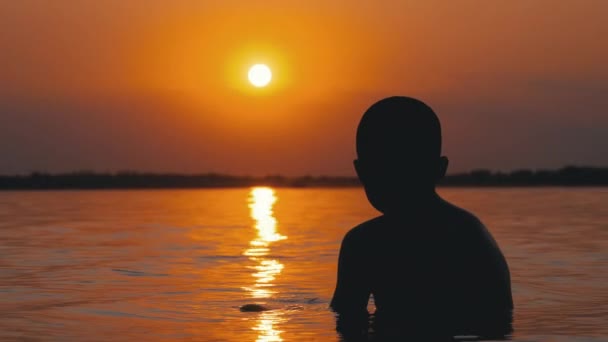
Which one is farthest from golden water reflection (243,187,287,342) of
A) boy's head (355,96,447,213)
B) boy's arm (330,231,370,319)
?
boy's head (355,96,447,213)

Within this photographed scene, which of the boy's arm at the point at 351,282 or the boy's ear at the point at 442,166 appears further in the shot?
the boy's arm at the point at 351,282

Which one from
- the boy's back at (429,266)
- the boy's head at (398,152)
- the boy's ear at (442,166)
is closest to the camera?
the boy's head at (398,152)

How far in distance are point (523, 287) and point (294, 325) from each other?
4.74 meters

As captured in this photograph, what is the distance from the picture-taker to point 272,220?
120 feet

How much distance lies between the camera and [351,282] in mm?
6078

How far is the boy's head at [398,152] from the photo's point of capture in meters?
5.25

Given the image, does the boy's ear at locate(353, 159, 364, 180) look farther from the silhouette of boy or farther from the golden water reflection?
the golden water reflection

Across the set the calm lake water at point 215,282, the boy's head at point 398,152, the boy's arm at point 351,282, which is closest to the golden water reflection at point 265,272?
the calm lake water at point 215,282

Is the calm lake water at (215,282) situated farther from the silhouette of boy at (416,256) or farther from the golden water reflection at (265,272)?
the silhouette of boy at (416,256)

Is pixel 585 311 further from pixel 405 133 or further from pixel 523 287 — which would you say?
pixel 405 133

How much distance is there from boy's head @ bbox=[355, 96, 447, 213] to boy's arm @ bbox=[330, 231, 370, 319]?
393 millimetres

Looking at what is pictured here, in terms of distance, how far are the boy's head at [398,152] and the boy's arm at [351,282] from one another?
0.39m

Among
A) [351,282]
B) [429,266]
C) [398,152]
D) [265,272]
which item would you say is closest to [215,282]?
[265,272]

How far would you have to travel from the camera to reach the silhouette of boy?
5.57m
